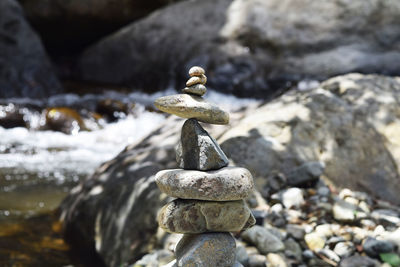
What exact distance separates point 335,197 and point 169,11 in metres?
10.8

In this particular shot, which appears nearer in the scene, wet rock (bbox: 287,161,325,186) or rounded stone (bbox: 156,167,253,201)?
rounded stone (bbox: 156,167,253,201)

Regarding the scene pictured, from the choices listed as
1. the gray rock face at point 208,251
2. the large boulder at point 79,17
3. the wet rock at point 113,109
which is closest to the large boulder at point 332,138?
the gray rock face at point 208,251

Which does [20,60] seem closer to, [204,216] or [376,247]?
[204,216]

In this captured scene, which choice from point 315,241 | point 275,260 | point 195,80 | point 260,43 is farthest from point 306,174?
point 260,43

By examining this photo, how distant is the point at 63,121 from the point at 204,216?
7.36m

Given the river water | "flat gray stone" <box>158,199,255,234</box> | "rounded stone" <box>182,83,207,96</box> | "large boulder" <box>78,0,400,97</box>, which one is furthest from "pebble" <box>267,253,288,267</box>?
"large boulder" <box>78,0,400,97</box>

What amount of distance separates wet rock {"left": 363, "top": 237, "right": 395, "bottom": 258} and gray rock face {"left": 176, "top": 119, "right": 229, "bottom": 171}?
1292 mm

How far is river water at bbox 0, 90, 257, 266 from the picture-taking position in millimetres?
4191

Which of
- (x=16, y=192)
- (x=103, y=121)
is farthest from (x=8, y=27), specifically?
(x=16, y=192)

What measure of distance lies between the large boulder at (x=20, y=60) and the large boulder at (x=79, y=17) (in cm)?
275

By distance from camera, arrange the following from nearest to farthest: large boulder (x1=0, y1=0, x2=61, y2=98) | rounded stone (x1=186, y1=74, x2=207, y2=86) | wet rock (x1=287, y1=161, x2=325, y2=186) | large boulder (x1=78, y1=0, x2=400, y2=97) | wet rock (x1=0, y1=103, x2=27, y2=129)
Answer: rounded stone (x1=186, y1=74, x2=207, y2=86), wet rock (x1=287, y1=161, x2=325, y2=186), wet rock (x1=0, y1=103, x2=27, y2=129), large boulder (x1=78, y1=0, x2=400, y2=97), large boulder (x1=0, y1=0, x2=61, y2=98)

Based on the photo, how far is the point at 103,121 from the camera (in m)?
9.72

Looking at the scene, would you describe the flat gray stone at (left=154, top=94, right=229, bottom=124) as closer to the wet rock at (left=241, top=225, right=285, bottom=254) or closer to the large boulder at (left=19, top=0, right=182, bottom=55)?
the wet rock at (left=241, top=225, right=285, bottom=254)

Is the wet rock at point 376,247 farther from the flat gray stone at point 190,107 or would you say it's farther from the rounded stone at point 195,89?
the rounded stone at point 195,89
